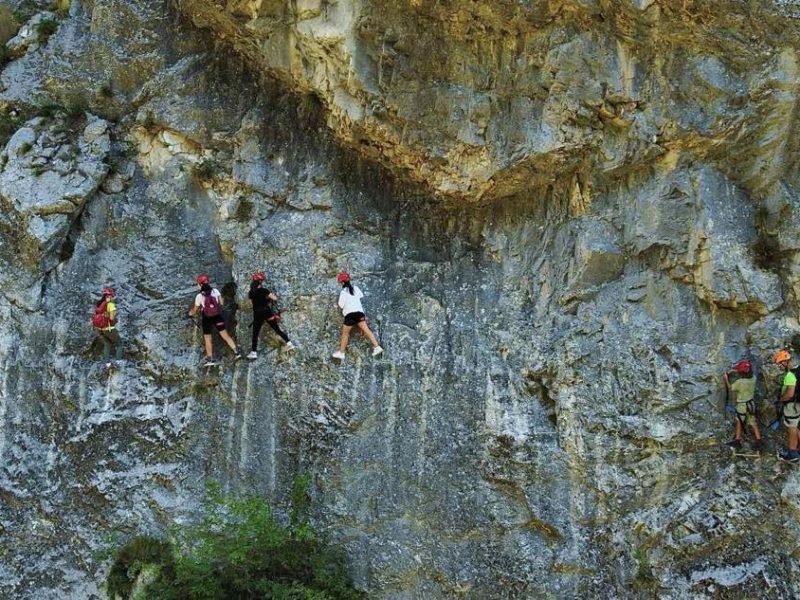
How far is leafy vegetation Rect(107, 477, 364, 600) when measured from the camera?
996 cm

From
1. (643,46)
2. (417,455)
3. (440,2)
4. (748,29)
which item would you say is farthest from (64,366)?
(748,29)

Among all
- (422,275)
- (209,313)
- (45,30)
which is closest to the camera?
(209,313)

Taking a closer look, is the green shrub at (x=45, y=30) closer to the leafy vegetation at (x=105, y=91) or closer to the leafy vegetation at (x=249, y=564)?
the leafy vegetation at (x=105, y=91)

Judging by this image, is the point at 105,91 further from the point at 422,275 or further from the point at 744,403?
the point at 744,403

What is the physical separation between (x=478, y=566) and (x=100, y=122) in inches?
308

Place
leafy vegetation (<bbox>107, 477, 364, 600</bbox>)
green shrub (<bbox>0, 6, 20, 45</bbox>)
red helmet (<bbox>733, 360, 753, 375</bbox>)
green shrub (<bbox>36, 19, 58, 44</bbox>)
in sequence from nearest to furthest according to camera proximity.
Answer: red helmet (<bbox>733, 360, 753, 375</bbox>) → leafy vegetation (<bbox>107, 477, 364, 600</bbox>) → green shrub (<bbox>36, 19, 58, 44</bbox>) → green shrub (<bbox>0, 6, 20, 45</bbox>)

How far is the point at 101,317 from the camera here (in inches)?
432

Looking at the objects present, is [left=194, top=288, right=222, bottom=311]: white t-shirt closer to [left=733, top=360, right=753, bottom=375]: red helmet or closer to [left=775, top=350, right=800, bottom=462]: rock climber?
[left=733, top=360, right=753, bottom=375]: red helmet

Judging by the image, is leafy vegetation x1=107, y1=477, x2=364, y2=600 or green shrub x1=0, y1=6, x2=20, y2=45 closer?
leafy vegetation x1=107, y1=477, x2=364, y2=600

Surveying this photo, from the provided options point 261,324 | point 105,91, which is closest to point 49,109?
point 105,91

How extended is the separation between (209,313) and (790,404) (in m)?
6.85

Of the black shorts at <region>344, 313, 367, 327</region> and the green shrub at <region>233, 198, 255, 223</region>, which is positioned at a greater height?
the green shrub at <region>233, 198, 255, 223</region>

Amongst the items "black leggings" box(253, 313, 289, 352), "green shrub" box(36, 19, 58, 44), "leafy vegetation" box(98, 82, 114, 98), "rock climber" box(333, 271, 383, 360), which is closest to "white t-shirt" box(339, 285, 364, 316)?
"rock climber" box(333, 271, 383, 360)

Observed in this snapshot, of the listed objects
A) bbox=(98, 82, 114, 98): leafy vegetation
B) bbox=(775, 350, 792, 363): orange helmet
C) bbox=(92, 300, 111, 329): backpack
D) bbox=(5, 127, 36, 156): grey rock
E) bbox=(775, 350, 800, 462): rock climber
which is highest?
bbox=(98, 82, 114, 98): leafy vegetation
